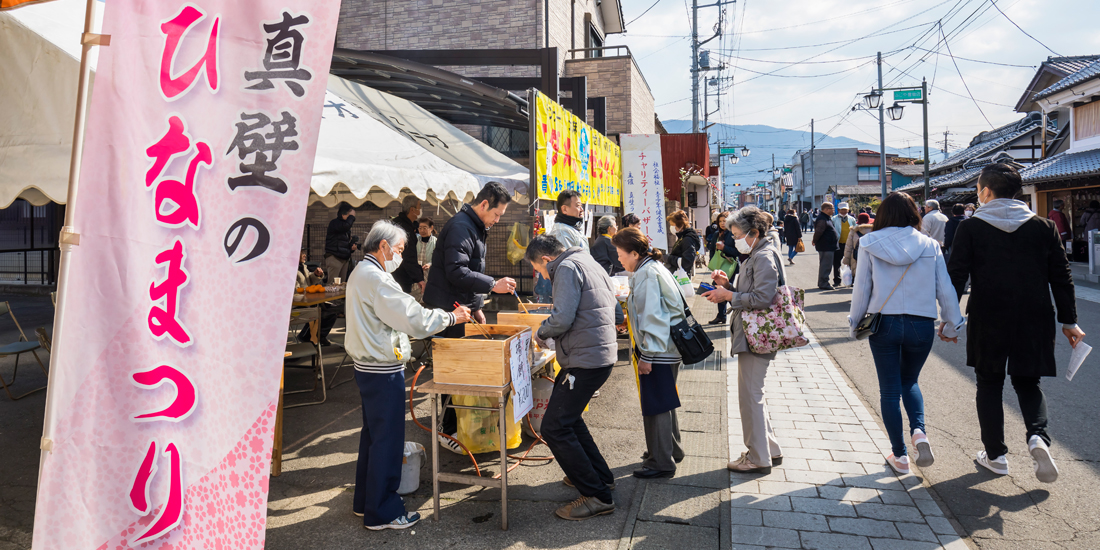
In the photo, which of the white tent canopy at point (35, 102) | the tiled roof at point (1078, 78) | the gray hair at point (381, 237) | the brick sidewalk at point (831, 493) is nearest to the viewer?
the white tent canopy at point (35, 102)

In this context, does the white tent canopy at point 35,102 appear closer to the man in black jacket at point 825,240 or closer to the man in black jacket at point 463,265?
the man in black jacket at point 463,265

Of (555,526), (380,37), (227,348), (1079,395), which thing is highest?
(380,37)

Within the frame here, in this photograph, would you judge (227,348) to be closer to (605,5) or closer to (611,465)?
(611,465)

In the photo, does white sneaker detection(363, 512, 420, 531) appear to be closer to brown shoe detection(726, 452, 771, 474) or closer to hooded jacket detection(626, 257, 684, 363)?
hooded jacket detection(626, 257, 684, 363)

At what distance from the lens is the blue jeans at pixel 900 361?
411 centimetres

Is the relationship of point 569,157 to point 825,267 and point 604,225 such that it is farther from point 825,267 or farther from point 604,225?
point 825,267

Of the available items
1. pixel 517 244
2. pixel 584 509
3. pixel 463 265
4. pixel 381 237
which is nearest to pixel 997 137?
pixel 517 244

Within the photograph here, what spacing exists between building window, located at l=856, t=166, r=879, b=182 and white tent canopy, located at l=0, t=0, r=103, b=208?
7035cm

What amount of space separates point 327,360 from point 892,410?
6582 millimetres

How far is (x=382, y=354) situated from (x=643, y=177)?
10.1 meters

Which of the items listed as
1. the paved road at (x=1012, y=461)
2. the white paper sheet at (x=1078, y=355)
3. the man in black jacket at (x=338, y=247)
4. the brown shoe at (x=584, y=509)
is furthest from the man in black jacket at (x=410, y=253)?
the white paper sheet at (x=1078, y=355)

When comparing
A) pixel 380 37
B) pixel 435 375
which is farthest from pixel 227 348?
pixel 380 37

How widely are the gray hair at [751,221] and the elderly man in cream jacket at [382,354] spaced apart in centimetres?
222

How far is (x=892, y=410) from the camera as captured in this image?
4.24m
